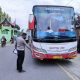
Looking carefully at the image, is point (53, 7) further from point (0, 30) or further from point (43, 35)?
point (0, 30)

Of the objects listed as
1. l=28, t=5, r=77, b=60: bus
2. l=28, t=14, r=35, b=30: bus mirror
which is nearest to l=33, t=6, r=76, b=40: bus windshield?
l=28, t=5, r=77, b=60: bus

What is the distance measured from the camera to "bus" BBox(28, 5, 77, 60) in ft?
51.8

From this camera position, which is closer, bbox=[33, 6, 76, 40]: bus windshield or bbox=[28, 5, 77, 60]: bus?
bbox=[28, 5, 77, 60]: bus

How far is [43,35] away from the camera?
16000 millimetres

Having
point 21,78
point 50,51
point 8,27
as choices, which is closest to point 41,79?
point 21,78

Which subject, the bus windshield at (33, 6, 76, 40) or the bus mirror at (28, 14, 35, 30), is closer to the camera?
the bus mirror at (28, 14, 35, 30)

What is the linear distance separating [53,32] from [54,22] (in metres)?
0.65

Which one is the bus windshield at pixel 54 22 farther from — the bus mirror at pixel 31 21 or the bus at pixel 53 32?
the bus mirror at pixel 31 21

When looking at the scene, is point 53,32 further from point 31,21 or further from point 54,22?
point 31,21

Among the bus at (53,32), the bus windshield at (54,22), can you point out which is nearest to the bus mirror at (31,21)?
the bus at (53,32)

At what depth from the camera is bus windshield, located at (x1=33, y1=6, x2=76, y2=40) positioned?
16.1 meters

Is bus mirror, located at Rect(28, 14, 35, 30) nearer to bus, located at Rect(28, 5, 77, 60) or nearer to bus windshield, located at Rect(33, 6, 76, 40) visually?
bus, located at Rect(28, 5, 77, 60)

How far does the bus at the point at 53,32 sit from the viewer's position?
1579 cm

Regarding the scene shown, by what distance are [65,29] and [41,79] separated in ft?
18.5
